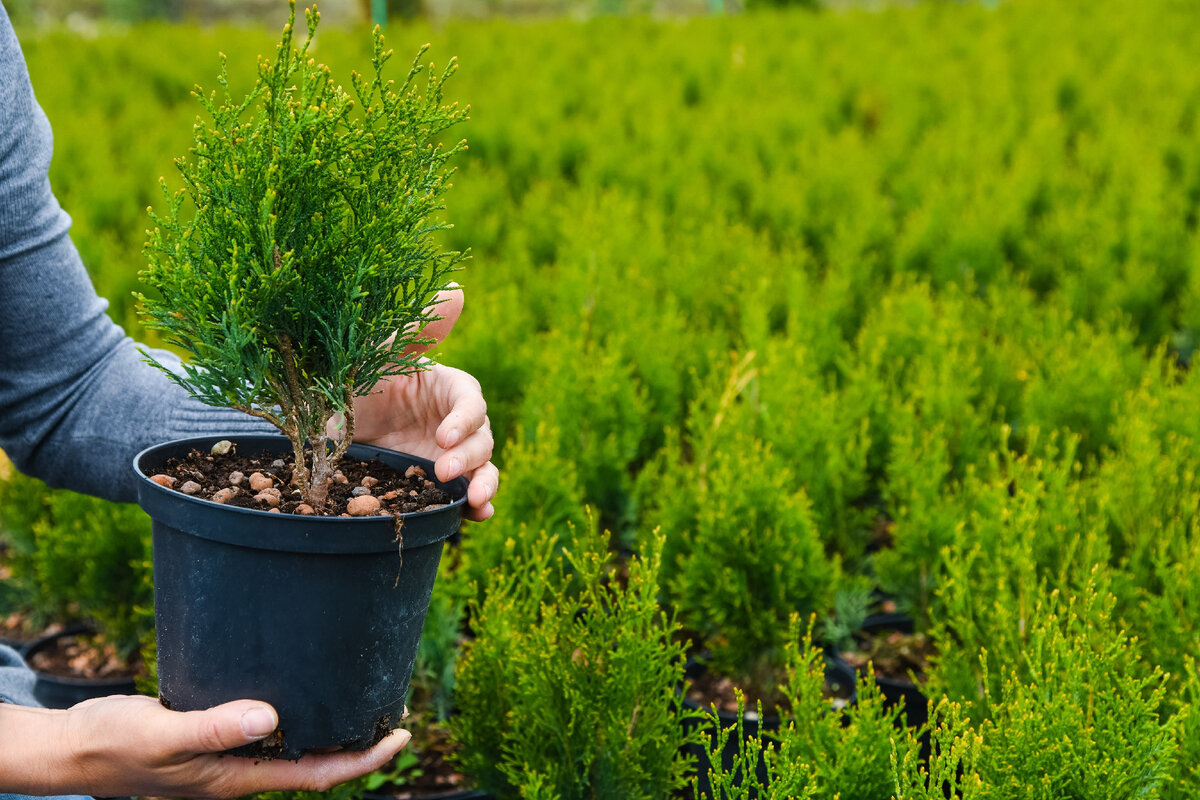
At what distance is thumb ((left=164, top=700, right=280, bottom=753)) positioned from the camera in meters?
1.29

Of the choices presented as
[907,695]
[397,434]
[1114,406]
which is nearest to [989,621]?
[907,695]

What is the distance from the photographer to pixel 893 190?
548 cm

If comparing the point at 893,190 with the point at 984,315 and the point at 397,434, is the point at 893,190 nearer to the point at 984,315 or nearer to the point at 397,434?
the point at 984,315

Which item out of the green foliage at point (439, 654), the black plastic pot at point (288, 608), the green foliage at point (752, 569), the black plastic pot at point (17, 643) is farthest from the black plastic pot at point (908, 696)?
the black plastic pot at point (17, 643)

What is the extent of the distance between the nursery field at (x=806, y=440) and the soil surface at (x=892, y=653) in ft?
0.04

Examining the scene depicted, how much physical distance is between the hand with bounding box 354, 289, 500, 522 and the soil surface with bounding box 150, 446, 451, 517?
5 centimetres

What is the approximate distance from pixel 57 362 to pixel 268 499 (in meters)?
0.74

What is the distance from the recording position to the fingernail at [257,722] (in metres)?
1.31

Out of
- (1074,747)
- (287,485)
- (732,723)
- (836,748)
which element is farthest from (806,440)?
(287,485)

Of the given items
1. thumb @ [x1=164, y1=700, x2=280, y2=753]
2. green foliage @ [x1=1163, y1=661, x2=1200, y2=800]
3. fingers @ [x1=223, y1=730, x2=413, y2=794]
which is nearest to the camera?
thumb @ [x1=164, y1=700, x2=280, y2=753]

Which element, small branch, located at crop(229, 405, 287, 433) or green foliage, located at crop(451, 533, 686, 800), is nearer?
small branch, located at crop(229, 405, 287, 433)

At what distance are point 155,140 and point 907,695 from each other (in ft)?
18.0

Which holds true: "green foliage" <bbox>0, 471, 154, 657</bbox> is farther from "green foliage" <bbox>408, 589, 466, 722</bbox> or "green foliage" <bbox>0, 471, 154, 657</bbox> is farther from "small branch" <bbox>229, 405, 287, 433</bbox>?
"small branch" <bbox>229, 405, 287, 433</bbox>

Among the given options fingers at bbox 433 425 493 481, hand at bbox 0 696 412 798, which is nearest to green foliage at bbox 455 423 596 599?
fingers at bbox 433 425 493 481
